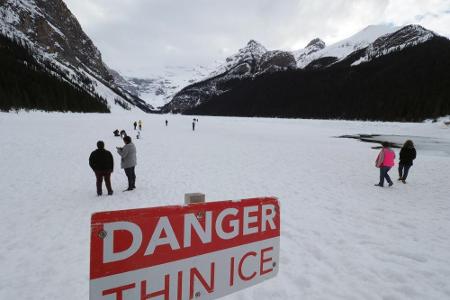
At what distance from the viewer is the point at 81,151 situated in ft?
54.1

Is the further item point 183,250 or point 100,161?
point 100,161

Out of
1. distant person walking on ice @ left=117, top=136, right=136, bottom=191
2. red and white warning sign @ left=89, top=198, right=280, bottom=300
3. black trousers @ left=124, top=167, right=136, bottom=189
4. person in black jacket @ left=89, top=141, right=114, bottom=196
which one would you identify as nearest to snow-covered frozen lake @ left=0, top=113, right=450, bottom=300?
black trousers @ left=124, top=167, right=136, bottom=189

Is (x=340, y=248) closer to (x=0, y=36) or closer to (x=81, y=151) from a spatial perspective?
(x=81, y=151)

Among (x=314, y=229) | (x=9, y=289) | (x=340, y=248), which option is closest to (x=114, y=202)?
(x=9, y=289)

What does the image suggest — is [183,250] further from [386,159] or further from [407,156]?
[407,156]

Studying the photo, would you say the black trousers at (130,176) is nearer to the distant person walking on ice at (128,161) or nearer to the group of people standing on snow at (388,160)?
the distant person walking on ice at (128,161)

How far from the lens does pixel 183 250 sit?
4.49 ft

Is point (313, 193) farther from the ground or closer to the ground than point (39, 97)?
closer to the ground

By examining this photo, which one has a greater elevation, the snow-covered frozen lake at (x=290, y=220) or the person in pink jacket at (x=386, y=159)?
the person in pink jacket at (x=386, y=159)

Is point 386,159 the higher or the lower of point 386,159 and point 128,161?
the higher

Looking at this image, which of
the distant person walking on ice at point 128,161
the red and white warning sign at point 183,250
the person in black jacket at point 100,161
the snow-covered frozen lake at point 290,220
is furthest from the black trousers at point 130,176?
the red and white warning sign at point 183,250

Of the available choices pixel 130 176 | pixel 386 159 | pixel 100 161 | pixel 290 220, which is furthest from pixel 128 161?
pixel 386 159

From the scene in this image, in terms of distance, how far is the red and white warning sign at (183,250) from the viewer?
1187 mm

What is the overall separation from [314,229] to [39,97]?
70.6m
